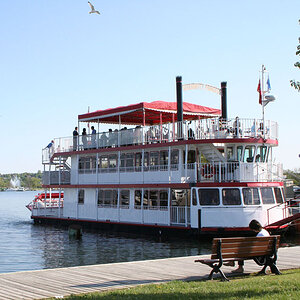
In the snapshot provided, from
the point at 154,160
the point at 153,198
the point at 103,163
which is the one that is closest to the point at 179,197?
the point at 153,198

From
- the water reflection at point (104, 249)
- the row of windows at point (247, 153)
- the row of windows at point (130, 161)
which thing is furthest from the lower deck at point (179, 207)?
the row of windows at point (247, 153)

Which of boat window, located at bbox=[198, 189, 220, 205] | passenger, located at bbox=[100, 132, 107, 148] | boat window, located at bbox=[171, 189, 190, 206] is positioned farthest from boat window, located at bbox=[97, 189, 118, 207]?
boat window, located at bbox=[198, 189, 220, 205]

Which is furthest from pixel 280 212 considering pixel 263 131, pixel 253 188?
pixel 263 131

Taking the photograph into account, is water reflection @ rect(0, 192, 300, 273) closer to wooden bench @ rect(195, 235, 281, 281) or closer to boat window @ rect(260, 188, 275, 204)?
boat window @ rect(260, 188, 275, 204)

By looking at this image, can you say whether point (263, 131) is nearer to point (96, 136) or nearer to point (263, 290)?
point (96, 136)

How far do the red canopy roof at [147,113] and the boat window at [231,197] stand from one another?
24.0ft

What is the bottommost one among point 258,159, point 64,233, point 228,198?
point 64,233

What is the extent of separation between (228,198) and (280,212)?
3138mm

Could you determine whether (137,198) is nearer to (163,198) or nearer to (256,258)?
(163,198)

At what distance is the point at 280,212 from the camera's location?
26469 mm

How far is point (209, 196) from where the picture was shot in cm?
2553

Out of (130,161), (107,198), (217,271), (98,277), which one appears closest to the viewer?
(217,271)

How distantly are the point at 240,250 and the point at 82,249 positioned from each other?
15.3 metres

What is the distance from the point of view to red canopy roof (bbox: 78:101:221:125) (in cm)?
3114
